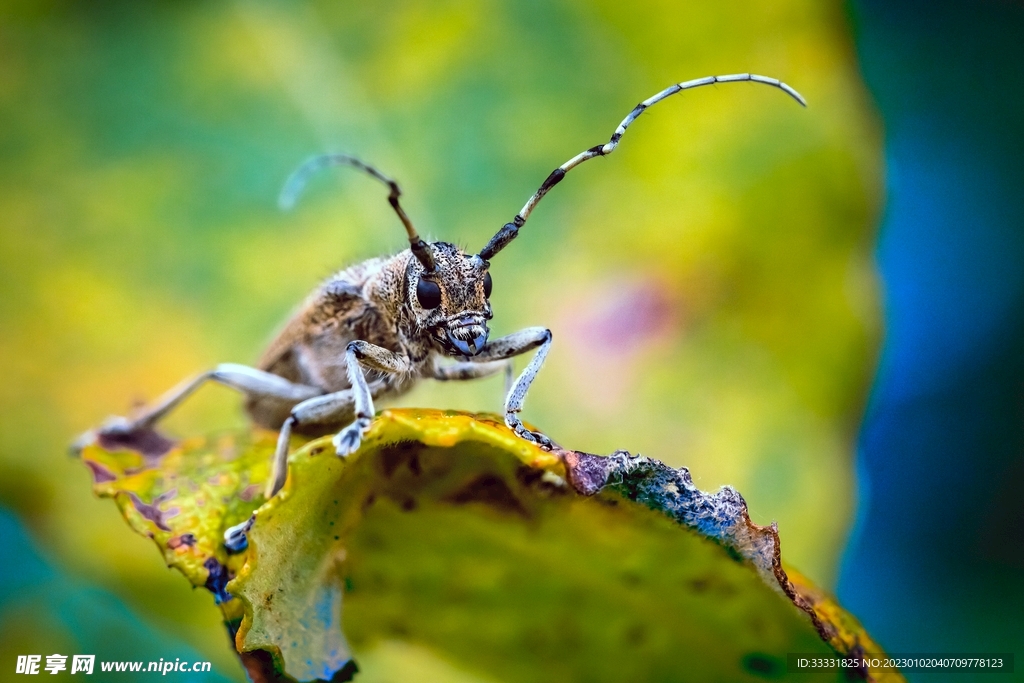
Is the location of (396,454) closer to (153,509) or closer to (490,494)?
(490,494)

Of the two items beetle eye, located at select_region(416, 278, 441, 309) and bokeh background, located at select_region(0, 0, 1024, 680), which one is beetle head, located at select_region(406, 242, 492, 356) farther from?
bokeh background, located at select_region(0, 0, 1024, 680)

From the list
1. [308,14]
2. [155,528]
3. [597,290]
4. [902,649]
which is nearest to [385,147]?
[308,14]

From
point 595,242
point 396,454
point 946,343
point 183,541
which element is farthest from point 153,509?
point 946,343

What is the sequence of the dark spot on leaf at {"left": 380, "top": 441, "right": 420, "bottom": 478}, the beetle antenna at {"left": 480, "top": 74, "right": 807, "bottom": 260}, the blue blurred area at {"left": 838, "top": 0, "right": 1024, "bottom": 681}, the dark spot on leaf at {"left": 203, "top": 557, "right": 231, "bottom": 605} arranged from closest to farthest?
the dark spot on leaf at {"left": 380, "top": 441, "right": 420, "bottom": 478}, the dark spot on leaf at {"left": 203, "top": 557, "right": 231, "bottom": 605}, the blue blurred area at {"left": 838, "top": 0, "right": 1024, "bottom": 681}, the beetle antenna at {"left": 480, "top": 74, "right": 807, "bottom": 260}

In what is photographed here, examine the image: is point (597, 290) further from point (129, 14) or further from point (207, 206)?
point (129, 14)

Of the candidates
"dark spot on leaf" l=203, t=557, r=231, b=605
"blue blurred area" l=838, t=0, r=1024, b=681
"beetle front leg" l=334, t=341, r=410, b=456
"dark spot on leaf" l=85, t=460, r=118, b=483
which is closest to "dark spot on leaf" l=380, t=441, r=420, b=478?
"beetle front leg" l=334, t=341, r=410, b=456

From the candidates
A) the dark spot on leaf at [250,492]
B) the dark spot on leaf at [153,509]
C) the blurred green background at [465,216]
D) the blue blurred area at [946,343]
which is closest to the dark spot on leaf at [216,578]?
the dark spot on leaf at [153,509]

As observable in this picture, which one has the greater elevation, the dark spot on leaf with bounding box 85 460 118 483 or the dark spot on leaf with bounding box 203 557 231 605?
the dark spot on leaf with bounding box 85 460 118 483
